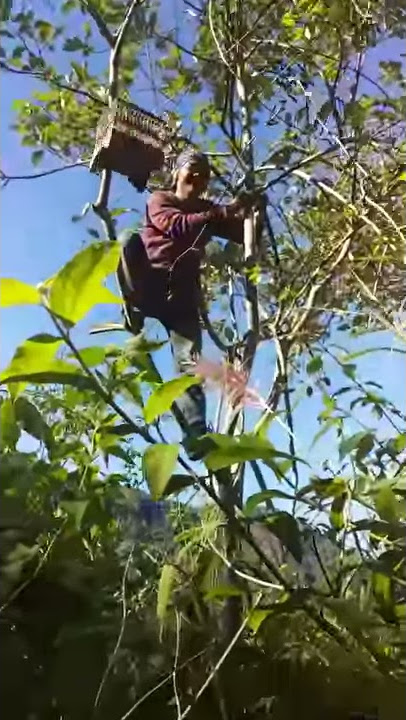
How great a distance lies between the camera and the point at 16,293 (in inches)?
16.6

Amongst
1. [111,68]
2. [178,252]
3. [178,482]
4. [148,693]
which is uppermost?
[111,68]

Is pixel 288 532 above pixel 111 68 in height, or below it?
below

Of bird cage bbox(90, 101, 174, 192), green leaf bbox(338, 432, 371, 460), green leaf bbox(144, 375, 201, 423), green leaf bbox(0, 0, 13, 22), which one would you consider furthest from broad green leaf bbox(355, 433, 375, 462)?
green leaf bbox(0, 0, 13, 22)

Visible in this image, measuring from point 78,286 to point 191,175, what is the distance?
0.49ft

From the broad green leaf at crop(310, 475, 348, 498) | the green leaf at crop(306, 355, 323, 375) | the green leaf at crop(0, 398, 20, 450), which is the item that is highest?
the green leaf at crop(306, 355, 323, 375)

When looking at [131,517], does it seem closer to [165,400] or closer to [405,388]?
[165,400]

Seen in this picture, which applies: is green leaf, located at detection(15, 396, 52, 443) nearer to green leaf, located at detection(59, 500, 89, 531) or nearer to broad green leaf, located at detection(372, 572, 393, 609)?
green leaf, located at detection(59, 500, 89, 531)

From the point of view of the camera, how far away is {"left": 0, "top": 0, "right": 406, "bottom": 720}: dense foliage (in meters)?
0.45

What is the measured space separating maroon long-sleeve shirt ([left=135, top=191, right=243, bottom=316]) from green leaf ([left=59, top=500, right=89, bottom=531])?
0.41ft

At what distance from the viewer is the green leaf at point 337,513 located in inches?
18.5

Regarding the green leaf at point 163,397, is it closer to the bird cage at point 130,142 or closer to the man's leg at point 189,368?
the man's leg at point 189,368

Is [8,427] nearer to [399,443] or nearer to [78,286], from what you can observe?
[78,286]

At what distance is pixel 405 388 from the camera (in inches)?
20.6

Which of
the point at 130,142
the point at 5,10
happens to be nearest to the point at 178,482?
the point at 130,142
